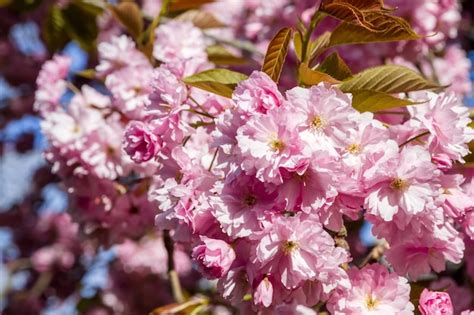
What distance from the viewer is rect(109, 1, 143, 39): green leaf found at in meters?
2.20

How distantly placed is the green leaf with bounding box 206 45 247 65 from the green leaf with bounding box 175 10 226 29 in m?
0.24

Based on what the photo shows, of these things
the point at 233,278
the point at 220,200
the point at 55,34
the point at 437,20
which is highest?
the point at 220,200

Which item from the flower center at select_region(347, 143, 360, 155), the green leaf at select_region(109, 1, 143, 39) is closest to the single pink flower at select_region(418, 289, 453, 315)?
the flower center at select_region(347, 143, 360, 155)

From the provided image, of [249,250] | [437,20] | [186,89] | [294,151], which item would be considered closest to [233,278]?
[249,250]

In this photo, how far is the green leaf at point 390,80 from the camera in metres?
1.44

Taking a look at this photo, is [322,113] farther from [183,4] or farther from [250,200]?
[183,4]

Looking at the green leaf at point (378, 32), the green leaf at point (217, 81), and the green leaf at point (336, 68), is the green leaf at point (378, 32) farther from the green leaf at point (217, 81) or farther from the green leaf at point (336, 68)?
the green leaf at point (217, 81)

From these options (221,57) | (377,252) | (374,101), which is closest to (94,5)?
(221,57)

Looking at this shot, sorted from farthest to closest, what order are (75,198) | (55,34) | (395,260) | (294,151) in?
(55,34)
(75,198)
(395,260)
(294,151)

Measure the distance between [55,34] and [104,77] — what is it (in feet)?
2.88

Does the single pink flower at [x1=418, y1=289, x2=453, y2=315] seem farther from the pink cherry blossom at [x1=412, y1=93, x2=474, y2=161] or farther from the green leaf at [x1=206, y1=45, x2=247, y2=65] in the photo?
the green leaf at [x1=206, y1=45, x2=247, y2=65]

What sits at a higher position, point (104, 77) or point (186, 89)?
point (186, 89)

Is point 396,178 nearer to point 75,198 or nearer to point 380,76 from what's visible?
point 380,76

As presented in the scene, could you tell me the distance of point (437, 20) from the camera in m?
2.52
